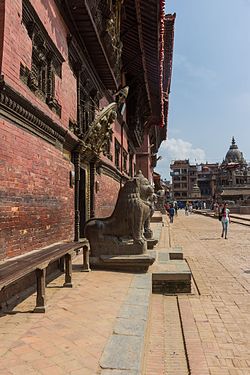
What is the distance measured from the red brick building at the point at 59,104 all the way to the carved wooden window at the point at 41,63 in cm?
2

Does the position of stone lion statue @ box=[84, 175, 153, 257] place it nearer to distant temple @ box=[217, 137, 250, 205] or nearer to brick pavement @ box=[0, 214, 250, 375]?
brick pavement @ box=[0, 214, 250, 375]

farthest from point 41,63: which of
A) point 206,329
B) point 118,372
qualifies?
point 118,372

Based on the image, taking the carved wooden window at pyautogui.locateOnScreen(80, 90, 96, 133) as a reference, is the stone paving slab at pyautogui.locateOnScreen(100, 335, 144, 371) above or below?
below

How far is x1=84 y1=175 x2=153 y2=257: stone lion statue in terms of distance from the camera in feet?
23.4

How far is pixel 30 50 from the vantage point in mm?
6047

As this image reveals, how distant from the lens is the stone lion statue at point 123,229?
7117 millimetres

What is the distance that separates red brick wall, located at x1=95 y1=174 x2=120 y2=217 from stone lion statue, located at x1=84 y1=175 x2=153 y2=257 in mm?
4049

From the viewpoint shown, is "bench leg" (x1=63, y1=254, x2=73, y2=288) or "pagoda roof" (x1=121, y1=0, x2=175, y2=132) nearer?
"bench leg" (x1=63, y1=254, x2=73, y2=288)

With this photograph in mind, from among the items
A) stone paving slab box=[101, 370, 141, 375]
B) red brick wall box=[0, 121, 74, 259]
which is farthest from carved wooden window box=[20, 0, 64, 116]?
stone paving slab box=[101, 370, 141, 375]

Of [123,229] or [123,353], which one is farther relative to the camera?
[123,229]

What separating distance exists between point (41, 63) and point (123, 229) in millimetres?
3424

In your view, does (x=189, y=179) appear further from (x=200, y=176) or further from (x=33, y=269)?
(x=33, y=269)

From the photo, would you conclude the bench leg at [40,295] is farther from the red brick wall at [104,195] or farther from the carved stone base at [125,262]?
the red brick wall at [104,195]

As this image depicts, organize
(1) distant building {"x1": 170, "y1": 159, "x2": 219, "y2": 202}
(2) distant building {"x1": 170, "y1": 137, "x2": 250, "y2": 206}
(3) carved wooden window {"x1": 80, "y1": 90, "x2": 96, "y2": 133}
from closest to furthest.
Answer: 1. (3) carved wooden window {"x1": 80, "y1": 90, "x2": 96, "y2": 133}
2. (2) distant building {"x1": 170, "y1": 137, "x2": 250, "y2": 206}
3. (1) distant building {"x1": 170, "y1": 159, "x2": 219, "y2": 202}
